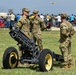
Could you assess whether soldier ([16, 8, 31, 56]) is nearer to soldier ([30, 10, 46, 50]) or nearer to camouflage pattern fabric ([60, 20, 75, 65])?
camouflage pattern fabric ([60, 20, 75, 65])

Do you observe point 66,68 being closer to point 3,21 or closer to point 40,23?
point 40,23

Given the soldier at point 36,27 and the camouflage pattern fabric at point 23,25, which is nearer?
the camouflage pattern fabric at point 23,25

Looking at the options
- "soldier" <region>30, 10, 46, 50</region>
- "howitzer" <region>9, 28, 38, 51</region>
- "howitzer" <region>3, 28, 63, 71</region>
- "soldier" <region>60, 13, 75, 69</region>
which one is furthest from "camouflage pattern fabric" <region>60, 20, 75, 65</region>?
"soldier" <region>30, 10, 46, 50</region>

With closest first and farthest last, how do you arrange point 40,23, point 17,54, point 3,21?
point 17,54 → point 40,23 → point 3,21

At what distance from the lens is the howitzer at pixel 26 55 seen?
38.8 feet

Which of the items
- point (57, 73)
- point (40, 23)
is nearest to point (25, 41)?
point (57, 73)

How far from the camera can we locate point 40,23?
597 inches

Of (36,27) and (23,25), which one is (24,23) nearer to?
(23,25)

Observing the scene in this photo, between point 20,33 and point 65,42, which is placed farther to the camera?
point 65,42

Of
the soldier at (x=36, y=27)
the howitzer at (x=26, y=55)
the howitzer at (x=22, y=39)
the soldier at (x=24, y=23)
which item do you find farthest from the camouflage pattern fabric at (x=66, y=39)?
the soldier at (x=36, y=27)

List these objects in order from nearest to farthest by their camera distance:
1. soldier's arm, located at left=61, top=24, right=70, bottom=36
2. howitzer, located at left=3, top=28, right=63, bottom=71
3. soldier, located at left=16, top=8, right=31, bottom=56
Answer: howitzer, located at left=3, top=28, right=63, bottom=71 < soldier's arm, located at left=61, top=24, right=70, bottom=36 < soldier, located at left=16, top=8, right=31, bottom=56

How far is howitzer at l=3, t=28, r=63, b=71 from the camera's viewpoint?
466 inches

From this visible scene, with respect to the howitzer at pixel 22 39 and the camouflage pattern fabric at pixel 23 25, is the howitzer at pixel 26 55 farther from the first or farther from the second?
the camouflage pattern fabric at pixel 23 25

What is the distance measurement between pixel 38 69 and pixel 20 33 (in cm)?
127
